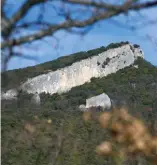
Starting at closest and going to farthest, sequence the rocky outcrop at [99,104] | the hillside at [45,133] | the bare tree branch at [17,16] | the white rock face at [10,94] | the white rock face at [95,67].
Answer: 1. the bare tree branch at [17,16]
2. the white rock face at [10,94]
3. the hillside at [45,133]
4. the rocky outcrop at [99,104]
5. the white rock face at [95,67]

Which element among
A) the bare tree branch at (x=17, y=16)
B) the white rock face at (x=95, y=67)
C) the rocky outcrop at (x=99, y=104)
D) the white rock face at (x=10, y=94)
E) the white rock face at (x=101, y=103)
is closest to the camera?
the bare tree branch at (x=17, y=16)

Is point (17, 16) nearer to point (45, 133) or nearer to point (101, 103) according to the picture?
point (45, 133)

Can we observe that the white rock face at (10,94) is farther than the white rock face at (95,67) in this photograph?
No

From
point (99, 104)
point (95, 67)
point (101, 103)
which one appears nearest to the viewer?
point (99, 104)

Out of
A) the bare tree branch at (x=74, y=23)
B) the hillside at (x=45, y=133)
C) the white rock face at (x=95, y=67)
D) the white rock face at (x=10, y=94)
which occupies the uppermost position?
the bare tree branch at (x=74, y=23)

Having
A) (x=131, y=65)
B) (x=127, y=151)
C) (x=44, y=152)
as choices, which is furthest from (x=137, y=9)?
(x=131, y=65)

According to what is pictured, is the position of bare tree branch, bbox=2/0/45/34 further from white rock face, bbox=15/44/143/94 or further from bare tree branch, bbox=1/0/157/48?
white rock face, bbox=15/44/143/94

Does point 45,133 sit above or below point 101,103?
above

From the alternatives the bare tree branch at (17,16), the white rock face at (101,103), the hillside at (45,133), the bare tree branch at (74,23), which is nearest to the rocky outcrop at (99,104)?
the white rock face at (101,103)

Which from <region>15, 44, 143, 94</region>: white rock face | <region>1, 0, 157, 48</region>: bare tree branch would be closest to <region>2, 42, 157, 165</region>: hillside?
<region>1, 0, 157, 48</region>: bare tree branch

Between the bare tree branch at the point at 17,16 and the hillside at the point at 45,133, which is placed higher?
the bare tree branch at the point at 17,16

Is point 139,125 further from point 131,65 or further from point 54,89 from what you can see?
point 131,65

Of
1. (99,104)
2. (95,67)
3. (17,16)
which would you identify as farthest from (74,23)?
(95,67)

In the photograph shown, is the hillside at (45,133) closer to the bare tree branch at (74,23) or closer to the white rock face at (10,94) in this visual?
the white rock face at (10,94)
